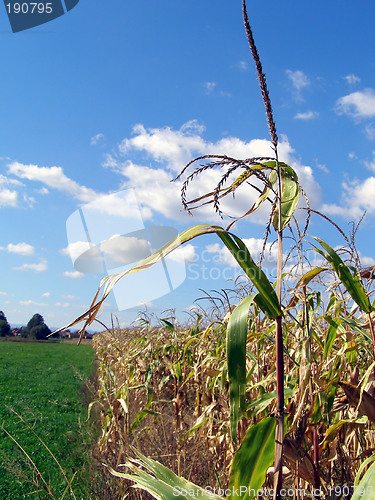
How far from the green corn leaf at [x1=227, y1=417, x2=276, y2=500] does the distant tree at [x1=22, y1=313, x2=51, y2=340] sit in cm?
4479

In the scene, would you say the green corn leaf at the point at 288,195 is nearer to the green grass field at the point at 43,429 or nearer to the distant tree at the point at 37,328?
the green grass field at the point at 43,429

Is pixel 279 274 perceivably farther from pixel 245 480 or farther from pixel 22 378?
pixel 22 378

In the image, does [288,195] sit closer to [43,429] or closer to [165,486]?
[165,486]

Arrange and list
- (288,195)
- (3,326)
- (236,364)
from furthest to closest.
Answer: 1. (3,326)
2. (288,195)
3. (236,364)

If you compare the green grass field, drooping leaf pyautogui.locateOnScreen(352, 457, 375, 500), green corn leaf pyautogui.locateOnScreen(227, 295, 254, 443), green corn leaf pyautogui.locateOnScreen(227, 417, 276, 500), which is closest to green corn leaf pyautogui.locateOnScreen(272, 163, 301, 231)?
green corn leaf pyautogui.locateOnScreen(227, 295, 254, 443)

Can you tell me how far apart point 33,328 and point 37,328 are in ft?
2.26

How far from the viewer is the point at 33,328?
142ft

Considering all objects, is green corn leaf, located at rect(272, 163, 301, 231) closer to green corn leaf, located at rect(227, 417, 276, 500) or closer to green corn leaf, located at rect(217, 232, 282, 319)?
green corn leaf, located at rect(217, 232, 282, 319)

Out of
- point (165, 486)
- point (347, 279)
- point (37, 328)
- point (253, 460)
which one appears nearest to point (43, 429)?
point (165, 486)

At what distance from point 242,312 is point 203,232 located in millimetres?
218

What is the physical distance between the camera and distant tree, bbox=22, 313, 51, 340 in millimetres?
42625

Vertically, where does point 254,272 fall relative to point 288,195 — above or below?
below

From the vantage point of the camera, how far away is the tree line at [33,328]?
42.7 meters

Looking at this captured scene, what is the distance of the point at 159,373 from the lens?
4.42m
